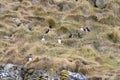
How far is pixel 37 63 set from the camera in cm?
801

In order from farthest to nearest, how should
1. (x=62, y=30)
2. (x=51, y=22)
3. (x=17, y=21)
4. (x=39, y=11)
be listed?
(x=39, y=11), (x=51, y=22), (x=17, y=21), (x=62, y=30)

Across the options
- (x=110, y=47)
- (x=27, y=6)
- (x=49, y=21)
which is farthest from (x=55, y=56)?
(x=27, y=6)

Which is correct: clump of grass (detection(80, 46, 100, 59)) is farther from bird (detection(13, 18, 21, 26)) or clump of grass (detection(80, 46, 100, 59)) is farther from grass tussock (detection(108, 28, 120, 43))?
bird (detection(13, 18, 21, 26))

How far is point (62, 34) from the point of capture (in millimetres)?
10766

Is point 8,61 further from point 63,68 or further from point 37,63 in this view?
point 63,68

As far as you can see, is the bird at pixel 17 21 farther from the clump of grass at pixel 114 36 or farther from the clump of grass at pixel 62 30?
the clump of grass at pixel 114 36

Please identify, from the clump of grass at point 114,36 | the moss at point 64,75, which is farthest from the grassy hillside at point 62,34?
the moss at point 64,75

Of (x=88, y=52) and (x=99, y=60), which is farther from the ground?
(x=88, y=52)

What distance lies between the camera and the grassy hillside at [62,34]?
27.6 feet

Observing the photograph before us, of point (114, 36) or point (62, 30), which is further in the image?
point (62, 30)

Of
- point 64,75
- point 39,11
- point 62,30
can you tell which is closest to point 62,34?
point 62,30

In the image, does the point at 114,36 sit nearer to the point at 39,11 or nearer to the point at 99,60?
the point at 99,60

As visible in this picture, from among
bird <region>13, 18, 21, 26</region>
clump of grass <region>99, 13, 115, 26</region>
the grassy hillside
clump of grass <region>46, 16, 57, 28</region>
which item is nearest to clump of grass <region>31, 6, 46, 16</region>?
the grassy hillside

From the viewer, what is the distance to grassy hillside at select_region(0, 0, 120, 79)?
8422mm
